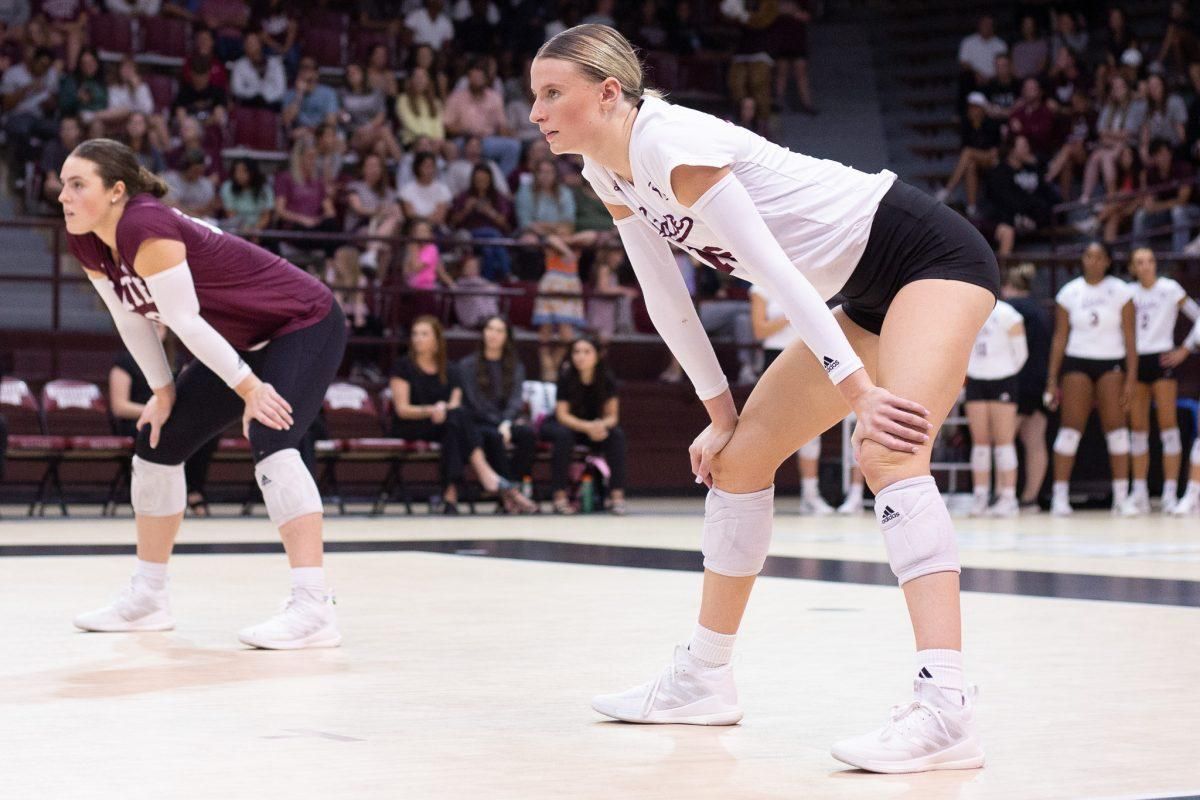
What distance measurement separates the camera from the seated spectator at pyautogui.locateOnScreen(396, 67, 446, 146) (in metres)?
15.5

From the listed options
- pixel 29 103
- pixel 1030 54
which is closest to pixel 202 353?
pixel 29 103

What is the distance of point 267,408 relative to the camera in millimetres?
4684

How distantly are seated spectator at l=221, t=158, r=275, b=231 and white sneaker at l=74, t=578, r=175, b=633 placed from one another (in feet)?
29.5

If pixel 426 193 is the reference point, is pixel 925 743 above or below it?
below

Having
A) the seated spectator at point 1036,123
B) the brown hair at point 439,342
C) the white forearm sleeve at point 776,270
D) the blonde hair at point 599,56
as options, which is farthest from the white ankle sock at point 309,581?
the seated spectator at point 1036,123

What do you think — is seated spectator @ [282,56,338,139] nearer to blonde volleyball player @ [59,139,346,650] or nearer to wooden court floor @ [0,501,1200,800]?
wooden court floor @ [0,501,1200,800]

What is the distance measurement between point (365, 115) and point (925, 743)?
13.3 m

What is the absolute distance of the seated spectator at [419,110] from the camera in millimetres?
15492

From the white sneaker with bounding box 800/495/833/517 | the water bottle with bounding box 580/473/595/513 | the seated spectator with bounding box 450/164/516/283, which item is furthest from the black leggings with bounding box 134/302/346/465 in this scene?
the seated spectator with bounding box 450/164/516/283

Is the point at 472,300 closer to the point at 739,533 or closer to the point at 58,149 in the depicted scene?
the point at 58,149

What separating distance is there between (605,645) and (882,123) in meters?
15.9

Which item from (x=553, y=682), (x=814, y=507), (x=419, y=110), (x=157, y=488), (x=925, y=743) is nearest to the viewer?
(x=925, y=743)

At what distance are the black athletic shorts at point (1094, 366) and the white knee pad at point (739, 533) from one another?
32.0 feet

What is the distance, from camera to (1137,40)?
18953mm
